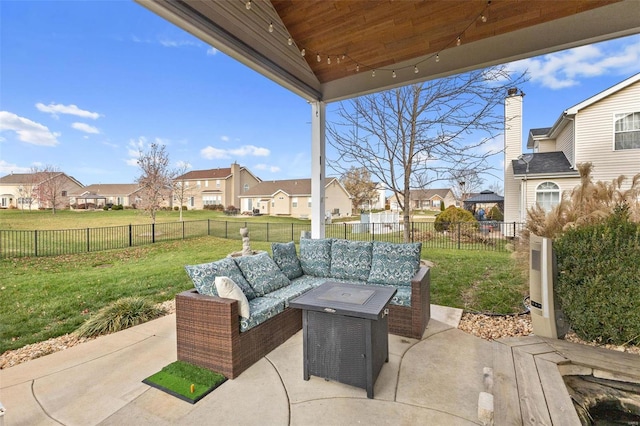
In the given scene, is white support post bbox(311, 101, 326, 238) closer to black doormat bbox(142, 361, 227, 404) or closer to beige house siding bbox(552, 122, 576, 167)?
black doormat bbox(142, 361, 227, 404)

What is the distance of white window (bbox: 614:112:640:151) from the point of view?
4840 mm

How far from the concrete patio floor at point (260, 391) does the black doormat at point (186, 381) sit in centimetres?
5

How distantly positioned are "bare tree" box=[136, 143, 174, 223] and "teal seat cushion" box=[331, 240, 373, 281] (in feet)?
10.1

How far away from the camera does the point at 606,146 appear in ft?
17.0

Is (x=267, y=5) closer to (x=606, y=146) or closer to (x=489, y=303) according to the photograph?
(x=489, y=303)

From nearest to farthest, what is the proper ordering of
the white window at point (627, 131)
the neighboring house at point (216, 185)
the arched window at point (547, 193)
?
1. the white window at point (627, 131)
2. the neighboring house at point (216, 185)
3. the arched window at point (547, 193)

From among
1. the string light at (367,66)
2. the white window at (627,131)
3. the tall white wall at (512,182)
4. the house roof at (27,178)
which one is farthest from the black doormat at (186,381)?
the tall white wall at (512,182)

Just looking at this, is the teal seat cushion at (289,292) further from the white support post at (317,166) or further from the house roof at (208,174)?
the house roof at (208,174)

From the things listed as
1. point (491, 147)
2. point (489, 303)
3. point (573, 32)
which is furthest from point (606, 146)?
point (489, 303)

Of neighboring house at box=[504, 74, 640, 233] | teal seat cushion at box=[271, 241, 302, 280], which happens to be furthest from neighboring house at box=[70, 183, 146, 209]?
neighboring house at box=[504, 74, 640, 233]

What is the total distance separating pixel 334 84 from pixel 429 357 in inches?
149

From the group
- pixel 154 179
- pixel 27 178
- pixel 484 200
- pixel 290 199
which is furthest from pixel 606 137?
pixel 27 178

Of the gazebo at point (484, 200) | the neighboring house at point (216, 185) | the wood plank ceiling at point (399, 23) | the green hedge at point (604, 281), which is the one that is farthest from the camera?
the gazebo at point (484, 200)

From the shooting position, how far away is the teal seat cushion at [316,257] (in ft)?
12.5
